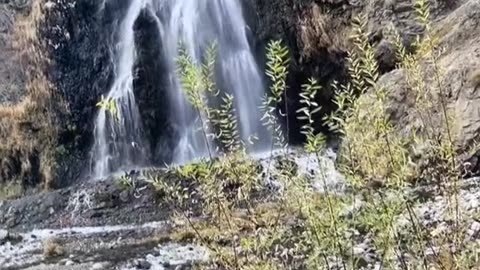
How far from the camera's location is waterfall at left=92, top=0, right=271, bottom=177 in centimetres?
1355

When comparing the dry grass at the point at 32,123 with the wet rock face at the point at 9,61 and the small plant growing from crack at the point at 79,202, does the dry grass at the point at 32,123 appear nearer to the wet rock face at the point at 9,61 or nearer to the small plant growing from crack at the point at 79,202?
the wet rock face at the point at 9,61

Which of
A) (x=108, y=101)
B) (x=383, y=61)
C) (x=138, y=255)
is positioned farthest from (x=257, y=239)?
(x=383, y=61)

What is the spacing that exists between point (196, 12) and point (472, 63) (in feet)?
22.4

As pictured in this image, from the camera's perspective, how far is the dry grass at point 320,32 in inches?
506

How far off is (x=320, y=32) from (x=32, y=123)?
6.17m

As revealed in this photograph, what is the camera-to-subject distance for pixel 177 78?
13.3 meters

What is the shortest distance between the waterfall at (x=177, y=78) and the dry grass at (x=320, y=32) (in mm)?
1239

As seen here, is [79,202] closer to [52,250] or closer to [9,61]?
[52,250]

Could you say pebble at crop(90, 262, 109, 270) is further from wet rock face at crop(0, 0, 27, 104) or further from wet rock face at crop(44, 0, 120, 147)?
wet rock face at crop(0, 0, 27, 104)

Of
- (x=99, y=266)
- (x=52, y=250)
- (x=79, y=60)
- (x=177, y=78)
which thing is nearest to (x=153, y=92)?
(x=177, y=78)

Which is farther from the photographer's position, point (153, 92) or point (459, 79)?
point (153, 92)

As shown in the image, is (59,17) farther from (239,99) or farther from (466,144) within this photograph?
(466,144)

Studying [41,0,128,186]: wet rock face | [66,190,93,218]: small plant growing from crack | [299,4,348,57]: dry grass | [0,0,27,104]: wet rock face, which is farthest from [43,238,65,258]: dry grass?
[299,4,348,57]: dry grass

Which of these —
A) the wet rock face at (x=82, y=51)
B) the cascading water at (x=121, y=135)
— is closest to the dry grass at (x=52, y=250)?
the cascading water at (x=121, y=135)
